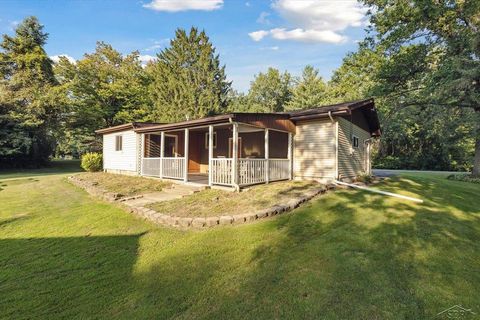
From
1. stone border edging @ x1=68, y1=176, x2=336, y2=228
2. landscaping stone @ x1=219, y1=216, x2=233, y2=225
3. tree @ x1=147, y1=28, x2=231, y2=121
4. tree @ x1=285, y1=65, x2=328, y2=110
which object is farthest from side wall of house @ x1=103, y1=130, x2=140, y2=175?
tree @ x1=285, y1=65, x2=328, y2=110

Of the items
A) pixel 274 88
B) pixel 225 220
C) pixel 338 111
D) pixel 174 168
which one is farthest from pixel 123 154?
pixel 274 88

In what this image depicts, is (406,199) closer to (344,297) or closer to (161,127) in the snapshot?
(344,297)

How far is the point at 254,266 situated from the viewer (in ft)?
14.2

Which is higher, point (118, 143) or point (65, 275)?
point (118, 143)

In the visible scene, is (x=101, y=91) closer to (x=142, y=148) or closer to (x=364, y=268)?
(x=142, y=148)

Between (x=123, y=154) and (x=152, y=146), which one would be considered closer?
(x=152, y=146)

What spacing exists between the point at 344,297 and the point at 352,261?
1.06m

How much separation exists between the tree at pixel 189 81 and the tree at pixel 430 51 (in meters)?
16.9

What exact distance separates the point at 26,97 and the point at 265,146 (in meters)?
24.6

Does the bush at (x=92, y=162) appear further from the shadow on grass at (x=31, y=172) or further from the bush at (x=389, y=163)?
the bush at (x=389, y=163)

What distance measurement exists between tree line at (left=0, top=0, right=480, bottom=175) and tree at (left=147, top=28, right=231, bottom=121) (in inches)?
4.7

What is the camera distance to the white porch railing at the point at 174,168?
11.3m

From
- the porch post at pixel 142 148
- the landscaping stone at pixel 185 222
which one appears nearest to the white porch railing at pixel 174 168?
the porch post at pixel 142 148

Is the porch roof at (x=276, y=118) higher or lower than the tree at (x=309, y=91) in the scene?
lower
